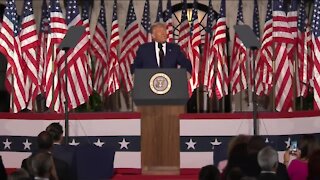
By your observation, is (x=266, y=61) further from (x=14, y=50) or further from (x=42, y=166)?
(x=42, y=166)

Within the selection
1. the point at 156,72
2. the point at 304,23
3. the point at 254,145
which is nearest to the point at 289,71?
the point at 304,23

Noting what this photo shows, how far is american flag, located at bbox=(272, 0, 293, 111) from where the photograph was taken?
1859 cm

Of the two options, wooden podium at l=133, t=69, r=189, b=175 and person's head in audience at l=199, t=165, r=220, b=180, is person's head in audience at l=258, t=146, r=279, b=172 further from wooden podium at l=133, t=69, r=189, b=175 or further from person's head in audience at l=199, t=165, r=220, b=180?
wooden podium at l=133, t=69, r=189, b=175

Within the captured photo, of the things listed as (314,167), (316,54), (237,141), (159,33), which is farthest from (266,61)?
(314,167)

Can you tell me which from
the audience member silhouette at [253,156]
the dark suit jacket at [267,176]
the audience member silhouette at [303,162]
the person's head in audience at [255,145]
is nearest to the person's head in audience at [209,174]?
the dark suit jacket at [267,176]

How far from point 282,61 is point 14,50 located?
5.52m

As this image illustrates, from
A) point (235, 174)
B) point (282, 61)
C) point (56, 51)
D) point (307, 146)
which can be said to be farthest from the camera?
point (282, 61)

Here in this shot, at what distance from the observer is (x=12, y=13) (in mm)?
17797

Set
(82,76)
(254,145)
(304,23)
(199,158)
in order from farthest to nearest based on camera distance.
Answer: (304,23), (82,76), (199,158), (254,145)

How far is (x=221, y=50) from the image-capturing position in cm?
2020

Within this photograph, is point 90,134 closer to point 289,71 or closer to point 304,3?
point 289,71

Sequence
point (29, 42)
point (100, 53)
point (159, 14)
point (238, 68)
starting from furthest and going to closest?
point (159, 14) → point (100, 53) → point (238, 68) → point (29, 42)

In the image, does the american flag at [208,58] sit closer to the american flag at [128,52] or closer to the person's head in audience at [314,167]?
the american flag at [128,52]

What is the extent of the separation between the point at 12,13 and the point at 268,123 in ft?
19.6
